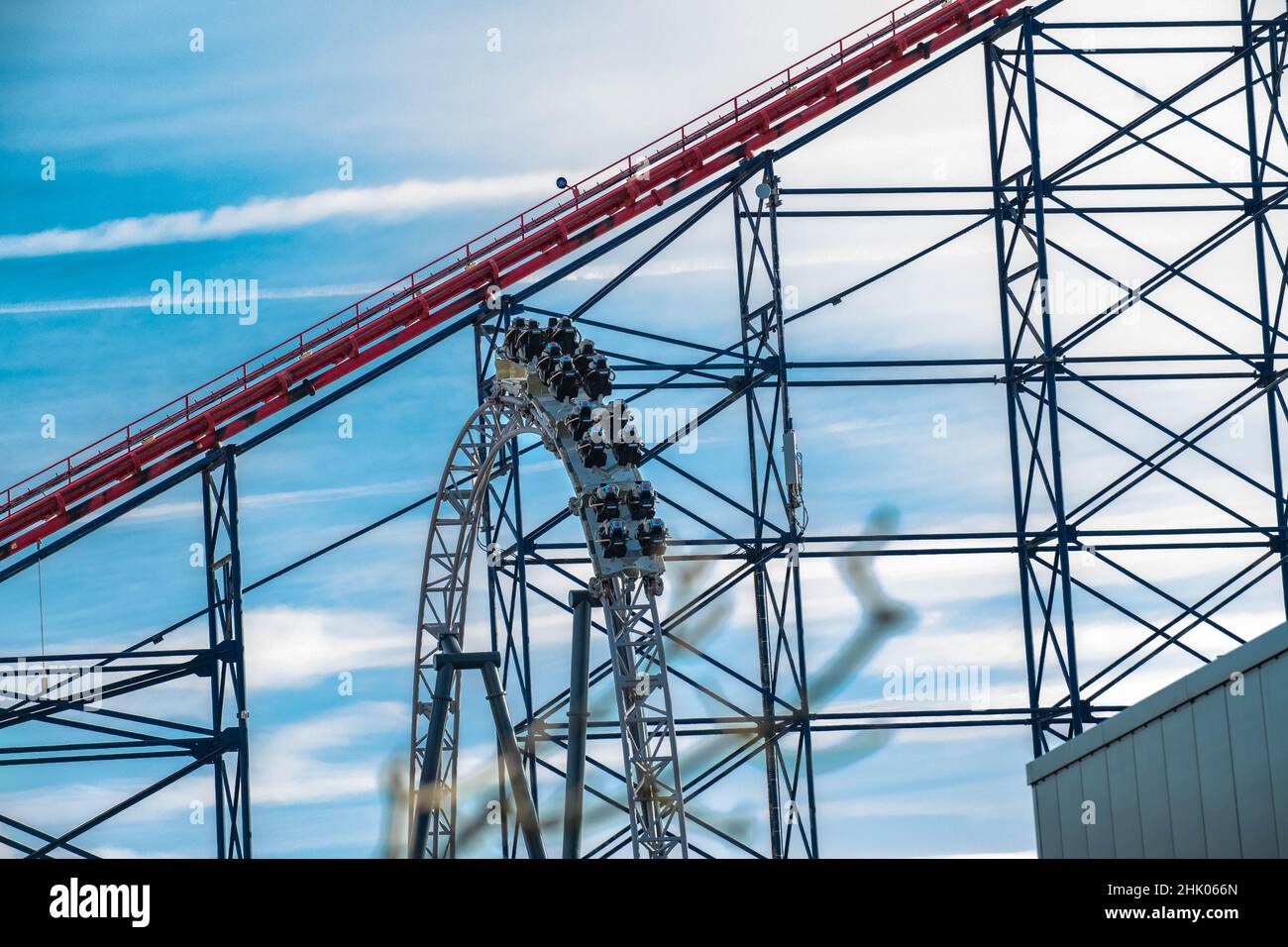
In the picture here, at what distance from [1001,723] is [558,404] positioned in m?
7.32

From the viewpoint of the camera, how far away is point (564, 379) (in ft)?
74.3

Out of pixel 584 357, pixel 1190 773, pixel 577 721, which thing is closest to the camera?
pixel 1190 773

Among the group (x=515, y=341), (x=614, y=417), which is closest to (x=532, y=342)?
(x=515, y=341)

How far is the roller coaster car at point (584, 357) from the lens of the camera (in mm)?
22859

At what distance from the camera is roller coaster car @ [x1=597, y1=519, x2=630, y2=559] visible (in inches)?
861

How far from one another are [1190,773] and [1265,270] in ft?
47.8

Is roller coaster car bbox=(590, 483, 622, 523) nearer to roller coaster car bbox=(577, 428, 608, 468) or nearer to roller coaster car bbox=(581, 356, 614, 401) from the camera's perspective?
roller coaster car bbox=(577, 428, 608, 468)

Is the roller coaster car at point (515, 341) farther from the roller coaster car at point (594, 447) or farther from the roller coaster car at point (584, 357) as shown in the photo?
the roller coaster car at point (594, 447)

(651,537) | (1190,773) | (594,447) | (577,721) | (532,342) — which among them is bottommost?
(1190,773)

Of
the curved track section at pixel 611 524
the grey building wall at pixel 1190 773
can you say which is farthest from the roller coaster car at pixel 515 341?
the grey building wall at pixel 1190 773

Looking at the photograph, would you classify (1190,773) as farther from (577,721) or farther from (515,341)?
(515,341)

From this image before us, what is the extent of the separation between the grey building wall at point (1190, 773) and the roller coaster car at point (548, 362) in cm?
876
